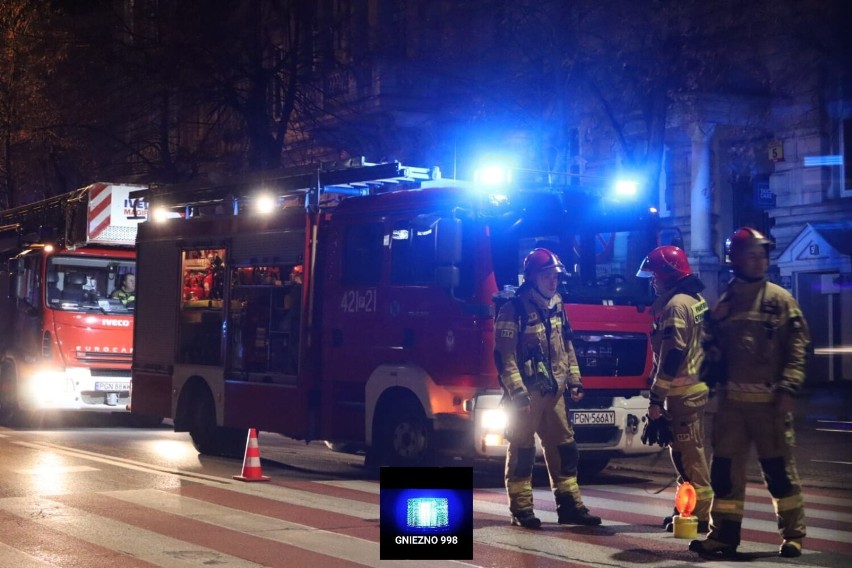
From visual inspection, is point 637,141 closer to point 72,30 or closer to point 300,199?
point 300,199

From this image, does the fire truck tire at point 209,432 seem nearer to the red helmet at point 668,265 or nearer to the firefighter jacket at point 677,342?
the red helmet at point 668,265

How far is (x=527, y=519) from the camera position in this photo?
952cm

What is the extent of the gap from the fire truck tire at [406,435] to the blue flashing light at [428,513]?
441 cm

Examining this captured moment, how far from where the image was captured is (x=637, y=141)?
2123 cm

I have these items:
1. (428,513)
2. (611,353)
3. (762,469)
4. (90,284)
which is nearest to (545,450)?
(762,469)

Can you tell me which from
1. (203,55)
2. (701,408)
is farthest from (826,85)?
(701,408)

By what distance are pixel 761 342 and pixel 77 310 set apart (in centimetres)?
1366

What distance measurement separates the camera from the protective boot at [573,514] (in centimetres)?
966

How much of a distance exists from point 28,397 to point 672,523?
12967mm

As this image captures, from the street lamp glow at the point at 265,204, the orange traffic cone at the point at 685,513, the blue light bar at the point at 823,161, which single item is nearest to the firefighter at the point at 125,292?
the street lamp glow at the point at 265,204

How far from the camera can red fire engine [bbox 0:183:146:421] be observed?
1948cm

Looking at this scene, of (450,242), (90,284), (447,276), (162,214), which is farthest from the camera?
(90,284)

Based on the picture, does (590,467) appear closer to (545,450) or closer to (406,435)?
(406,435)

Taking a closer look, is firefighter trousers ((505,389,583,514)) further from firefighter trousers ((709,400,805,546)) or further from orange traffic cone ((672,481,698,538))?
firefighter trousers ((709,400,805,546))
